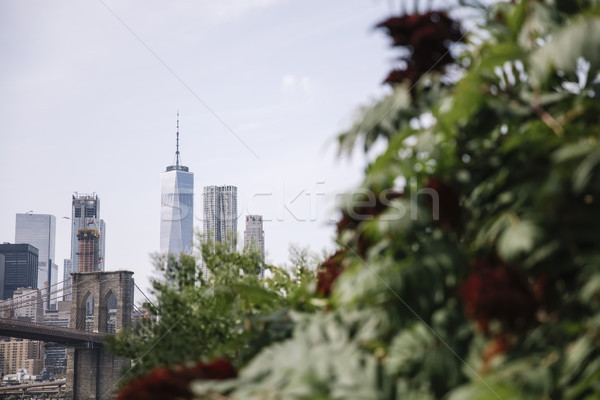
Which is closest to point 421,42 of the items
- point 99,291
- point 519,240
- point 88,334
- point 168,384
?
point 519,240

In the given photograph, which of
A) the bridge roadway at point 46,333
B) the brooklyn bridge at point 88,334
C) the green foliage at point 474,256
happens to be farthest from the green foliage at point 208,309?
the bridge roadway at point 46,333

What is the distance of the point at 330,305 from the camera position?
127 inches

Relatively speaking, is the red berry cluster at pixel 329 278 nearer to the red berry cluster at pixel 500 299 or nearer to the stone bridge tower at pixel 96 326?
the red berry cluster at pixel 500 299

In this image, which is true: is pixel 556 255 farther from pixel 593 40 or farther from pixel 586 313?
pixel 593 40

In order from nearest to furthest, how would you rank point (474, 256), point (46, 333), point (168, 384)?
point (168, 384) < point (474, 256) < point (46, 333)

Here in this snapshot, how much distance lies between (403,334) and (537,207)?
0.69 m

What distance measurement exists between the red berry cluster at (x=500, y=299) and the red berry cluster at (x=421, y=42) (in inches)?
45.3

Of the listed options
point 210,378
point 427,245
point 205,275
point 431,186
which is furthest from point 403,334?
point 205,275

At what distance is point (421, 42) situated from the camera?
3.01 m

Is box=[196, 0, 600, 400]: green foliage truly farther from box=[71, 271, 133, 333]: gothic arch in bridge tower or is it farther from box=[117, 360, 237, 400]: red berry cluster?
box=[71, 271, 133, 333]: gothic arch in bridge tower

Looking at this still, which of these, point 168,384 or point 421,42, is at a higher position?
point 421,42

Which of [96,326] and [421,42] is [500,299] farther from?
[96,326]

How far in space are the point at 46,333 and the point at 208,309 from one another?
78773 mm

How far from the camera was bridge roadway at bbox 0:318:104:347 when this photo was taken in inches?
2869
